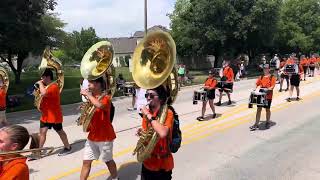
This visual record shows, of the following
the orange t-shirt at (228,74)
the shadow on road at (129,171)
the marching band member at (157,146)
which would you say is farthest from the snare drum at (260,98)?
the marching band member at (157,146)

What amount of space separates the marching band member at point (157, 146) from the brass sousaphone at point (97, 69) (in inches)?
74.7

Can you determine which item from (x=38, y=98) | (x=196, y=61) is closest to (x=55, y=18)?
(x=196, y=61)

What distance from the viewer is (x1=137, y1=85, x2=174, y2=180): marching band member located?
506 centimetres

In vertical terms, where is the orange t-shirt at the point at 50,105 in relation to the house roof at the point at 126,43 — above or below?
below

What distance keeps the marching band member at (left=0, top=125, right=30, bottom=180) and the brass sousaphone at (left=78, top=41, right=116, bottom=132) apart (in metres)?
3.00

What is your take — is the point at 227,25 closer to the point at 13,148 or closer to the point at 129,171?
the point at 129,171

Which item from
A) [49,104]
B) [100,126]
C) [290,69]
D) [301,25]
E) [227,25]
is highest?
[301,25]

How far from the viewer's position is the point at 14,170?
3.86m

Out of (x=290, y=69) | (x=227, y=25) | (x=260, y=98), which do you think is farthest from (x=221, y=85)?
(x=227, y=25)

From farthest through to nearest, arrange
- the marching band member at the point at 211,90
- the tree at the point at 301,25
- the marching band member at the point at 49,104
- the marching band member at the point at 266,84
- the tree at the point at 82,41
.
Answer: the tree at the point at 82,41 < the tree at the point at 301,25 < the marching band member at the point at 211,90 < the marching band member at the point at 266,84 < the marching band member at the point at 49,104

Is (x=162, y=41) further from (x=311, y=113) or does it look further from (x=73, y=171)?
(x=311, y=113)

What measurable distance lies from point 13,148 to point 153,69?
204 centimetres

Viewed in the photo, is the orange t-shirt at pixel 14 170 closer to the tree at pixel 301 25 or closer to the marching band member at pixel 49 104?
the marching band member at pixel 49 104

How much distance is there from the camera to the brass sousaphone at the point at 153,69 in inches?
199
